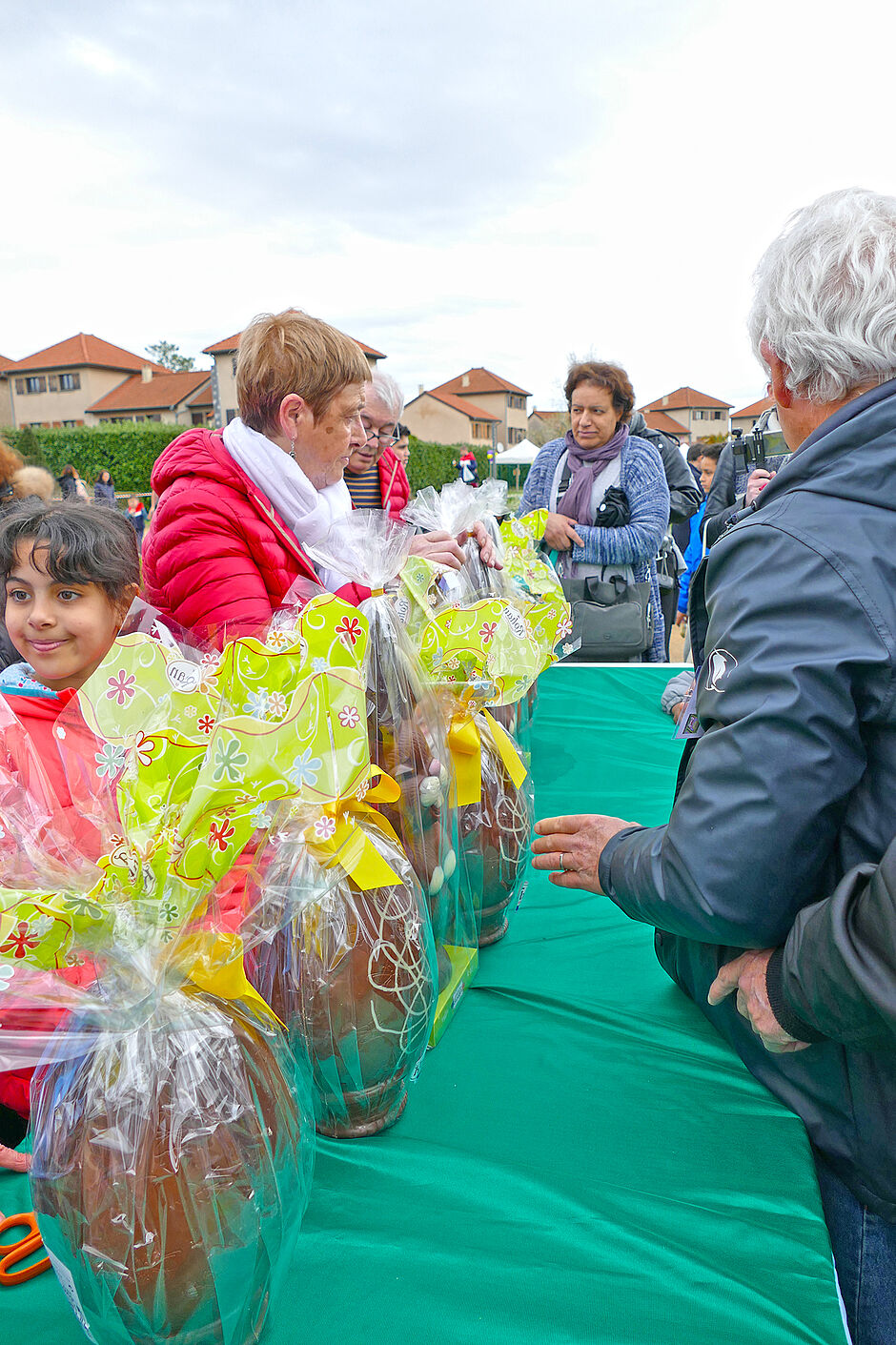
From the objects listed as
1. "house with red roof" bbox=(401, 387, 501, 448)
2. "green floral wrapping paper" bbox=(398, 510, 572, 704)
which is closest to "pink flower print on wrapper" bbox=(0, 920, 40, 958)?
"green floral wrapping paper" bbox=(398, 510, 572, 704)

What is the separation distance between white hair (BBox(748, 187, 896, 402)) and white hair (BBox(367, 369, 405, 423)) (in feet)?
9.27

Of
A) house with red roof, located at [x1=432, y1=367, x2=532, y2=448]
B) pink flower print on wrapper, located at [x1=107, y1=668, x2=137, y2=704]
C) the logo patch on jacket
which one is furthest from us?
house with red roof, located at [x1=432, y1=367, x2=532, y2=448]

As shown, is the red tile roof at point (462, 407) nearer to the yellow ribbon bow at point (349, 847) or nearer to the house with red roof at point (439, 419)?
the house with red roof at point (439, 419)

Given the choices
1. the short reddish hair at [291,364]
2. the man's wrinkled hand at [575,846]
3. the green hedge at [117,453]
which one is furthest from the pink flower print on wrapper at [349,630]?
→ the green hedge at [117,453]

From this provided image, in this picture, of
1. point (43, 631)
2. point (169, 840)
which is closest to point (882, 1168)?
point (169, 840)

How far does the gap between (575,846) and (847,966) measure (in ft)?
1.68

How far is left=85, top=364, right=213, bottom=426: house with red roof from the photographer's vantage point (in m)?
47.4

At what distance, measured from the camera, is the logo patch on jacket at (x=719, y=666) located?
1.10 m

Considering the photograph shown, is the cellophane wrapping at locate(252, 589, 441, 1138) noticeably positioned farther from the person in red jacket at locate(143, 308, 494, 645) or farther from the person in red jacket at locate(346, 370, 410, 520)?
the person in red jacket at locate(346, 370, 410, 520)

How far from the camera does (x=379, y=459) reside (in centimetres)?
414

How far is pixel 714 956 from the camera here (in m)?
1.29

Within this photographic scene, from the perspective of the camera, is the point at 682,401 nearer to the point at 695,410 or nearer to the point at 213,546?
the point at 695,410

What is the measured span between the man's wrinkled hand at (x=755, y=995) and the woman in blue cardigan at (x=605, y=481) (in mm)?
2751

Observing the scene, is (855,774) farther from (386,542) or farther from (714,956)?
(386,542)
